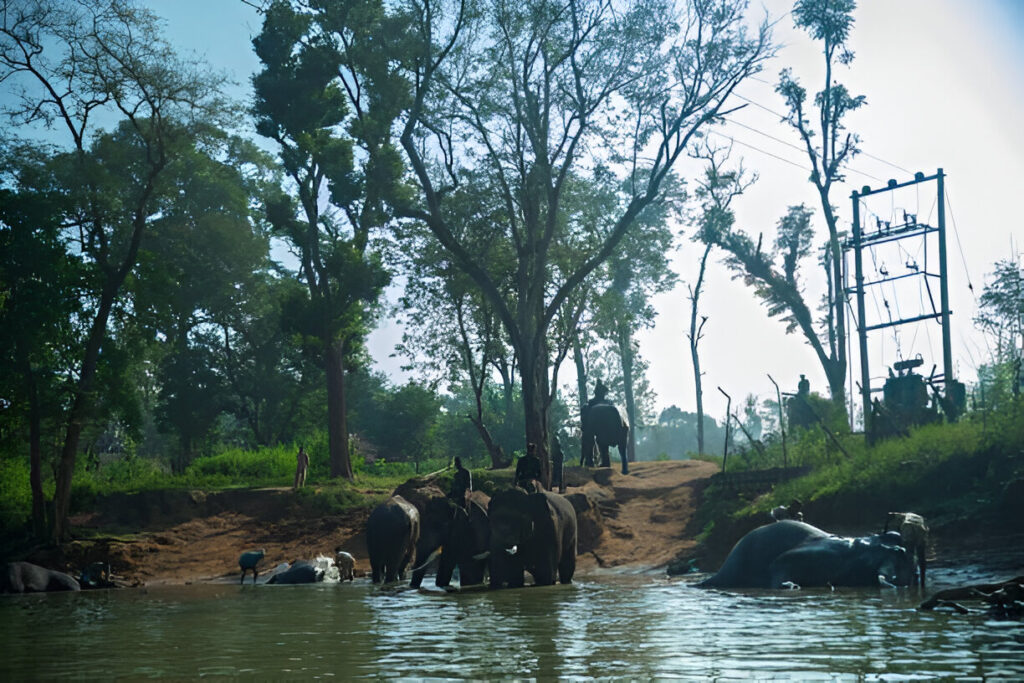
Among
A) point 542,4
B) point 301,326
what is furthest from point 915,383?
point 301,326

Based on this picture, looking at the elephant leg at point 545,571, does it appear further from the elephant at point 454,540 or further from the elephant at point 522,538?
the elephant at point 454,540

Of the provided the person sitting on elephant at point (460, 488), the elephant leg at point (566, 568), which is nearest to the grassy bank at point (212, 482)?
the person sitting on elephant at point (460, 488)

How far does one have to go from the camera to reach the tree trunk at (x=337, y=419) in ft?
101

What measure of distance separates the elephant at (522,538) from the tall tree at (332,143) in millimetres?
14949

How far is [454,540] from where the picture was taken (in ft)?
56.0

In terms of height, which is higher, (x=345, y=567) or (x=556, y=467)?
(x=556, y=467)

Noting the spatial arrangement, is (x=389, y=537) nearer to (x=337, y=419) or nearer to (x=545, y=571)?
(x=545, y=571)

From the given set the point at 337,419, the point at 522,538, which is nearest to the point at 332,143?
the point at 337,419

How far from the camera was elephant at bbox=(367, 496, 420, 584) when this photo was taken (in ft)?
61.7

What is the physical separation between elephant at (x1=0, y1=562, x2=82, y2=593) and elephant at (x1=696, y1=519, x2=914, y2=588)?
14.0 metres

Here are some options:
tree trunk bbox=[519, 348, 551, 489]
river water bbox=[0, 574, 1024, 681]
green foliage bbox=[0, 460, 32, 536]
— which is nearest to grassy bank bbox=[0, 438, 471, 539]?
green foliage bbox=[0, 460, 32, 536]

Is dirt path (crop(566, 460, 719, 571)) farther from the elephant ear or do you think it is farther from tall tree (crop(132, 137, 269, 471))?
tall tree (crop(132, 137, 269, 471))

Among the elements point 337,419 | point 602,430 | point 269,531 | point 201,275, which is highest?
point 201,275

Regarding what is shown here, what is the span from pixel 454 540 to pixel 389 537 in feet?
7.44
